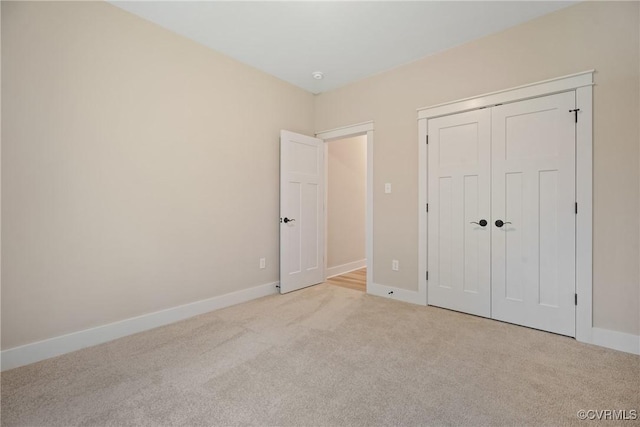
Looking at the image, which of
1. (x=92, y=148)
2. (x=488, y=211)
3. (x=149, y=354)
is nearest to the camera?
(x=149, y=354)

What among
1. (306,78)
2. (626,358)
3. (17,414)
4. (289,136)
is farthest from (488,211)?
(17,414)

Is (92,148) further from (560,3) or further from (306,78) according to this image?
(560,3)

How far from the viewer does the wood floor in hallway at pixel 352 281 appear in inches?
156

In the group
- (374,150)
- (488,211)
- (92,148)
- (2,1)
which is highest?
(2,1)

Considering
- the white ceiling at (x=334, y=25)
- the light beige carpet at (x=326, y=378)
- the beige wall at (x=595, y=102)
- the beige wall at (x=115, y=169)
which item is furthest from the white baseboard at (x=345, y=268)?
the white ceiling at (x=334, y=25)

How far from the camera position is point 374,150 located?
3.57 metres

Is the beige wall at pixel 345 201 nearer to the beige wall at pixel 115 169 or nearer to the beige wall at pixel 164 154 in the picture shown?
the beige wall at pixel 164 154

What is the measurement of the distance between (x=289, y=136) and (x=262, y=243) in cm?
138

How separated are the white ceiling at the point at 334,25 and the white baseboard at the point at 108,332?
2.61m

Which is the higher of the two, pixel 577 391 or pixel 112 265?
pixel 112 265

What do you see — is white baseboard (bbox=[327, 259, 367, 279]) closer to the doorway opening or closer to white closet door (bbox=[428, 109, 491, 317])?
the doorway opening

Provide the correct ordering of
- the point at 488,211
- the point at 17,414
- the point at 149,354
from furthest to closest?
1. the point at 488,211
2. the point at 149,354
3. the point at 17,414

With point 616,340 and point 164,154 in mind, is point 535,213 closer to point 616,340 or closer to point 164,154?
point 616,340

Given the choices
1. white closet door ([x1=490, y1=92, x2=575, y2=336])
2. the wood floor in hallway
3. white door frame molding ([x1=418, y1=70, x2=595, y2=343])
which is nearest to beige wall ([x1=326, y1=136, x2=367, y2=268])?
the wood floor in hallway
